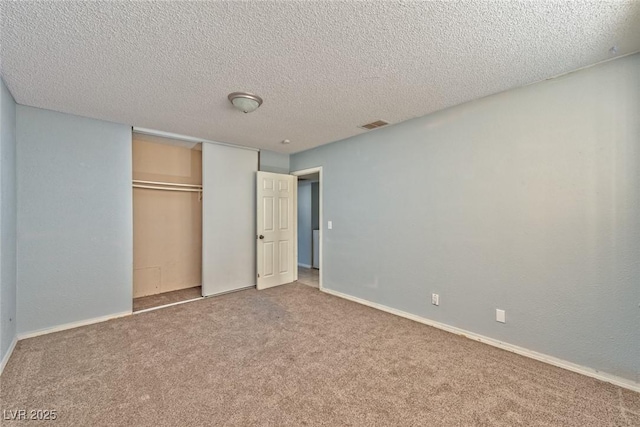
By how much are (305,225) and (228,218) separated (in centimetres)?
255

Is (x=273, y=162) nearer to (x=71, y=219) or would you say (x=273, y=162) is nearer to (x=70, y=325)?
(x=71, y=219)

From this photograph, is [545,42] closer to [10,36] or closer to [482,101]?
[482,101]

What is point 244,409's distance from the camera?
1729mm

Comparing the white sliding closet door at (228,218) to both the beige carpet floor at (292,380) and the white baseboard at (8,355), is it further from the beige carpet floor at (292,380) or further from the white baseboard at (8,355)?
the white baseboard at (8,355)

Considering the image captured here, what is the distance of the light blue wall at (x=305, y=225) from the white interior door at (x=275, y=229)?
1436mm

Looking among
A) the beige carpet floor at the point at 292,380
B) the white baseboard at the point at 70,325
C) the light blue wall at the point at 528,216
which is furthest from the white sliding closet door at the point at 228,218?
the light blue wall at the point at 528,216

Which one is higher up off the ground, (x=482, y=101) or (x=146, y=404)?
(x=482, y=101)

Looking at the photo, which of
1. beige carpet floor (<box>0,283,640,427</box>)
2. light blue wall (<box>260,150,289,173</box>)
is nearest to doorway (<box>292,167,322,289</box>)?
light blue wall (<box>260,150,289,173</box>)

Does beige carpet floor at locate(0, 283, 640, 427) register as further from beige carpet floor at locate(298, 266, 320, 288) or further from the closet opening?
beige carpet floor at locate(298, 266, 320, 288)

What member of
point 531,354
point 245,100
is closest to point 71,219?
point 245,100

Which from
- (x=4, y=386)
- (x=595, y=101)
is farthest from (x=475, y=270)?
(x=4, y=386)

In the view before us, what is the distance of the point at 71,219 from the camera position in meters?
2.99

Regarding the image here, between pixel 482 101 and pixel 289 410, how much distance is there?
10.3 ft

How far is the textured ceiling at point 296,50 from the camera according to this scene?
4.95 ft
